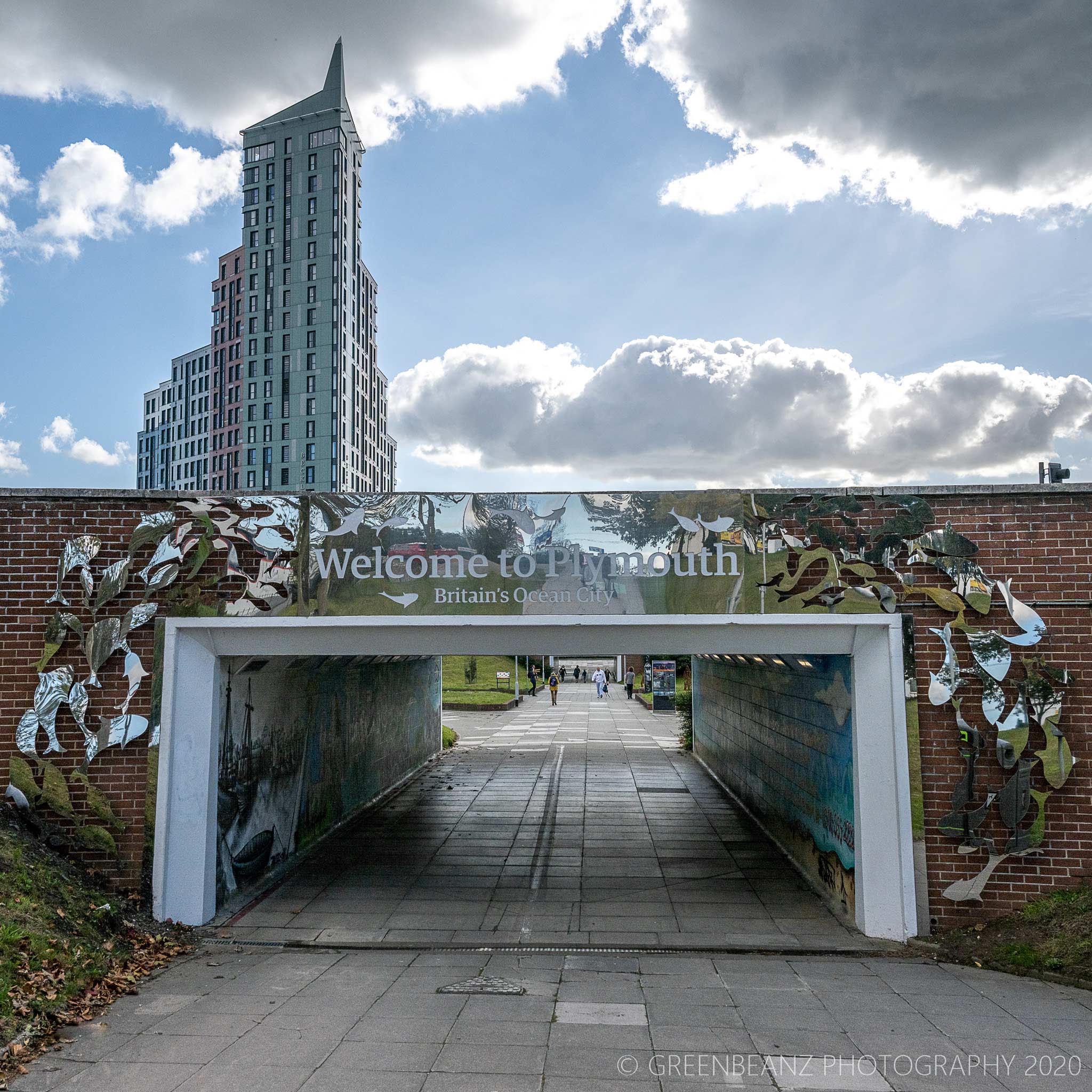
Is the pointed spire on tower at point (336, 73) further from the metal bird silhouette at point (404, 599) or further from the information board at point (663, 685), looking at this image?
the metal bird silhouette at point (404, 599)

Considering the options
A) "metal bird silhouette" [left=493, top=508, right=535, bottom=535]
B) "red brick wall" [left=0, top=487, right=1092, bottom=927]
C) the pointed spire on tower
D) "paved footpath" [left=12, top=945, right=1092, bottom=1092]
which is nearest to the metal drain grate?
"paved footpath" [left=12, top=945, right=1092, bottom=1092]

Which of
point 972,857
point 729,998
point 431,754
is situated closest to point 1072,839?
point 972,857

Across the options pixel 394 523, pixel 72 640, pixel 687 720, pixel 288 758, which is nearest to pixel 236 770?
pixel 288 758

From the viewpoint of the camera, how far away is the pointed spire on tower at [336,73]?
263 feet

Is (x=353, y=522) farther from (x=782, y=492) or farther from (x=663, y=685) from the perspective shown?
(x=663, y=685)

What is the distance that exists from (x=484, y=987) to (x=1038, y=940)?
4946mm

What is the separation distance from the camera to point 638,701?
4241 cm

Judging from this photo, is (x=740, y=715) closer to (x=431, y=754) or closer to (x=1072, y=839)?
(x=1072, y=839)

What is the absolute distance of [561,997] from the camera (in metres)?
6.93

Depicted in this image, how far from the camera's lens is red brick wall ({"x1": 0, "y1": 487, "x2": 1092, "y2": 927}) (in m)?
8.34

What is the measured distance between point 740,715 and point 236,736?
357 inches

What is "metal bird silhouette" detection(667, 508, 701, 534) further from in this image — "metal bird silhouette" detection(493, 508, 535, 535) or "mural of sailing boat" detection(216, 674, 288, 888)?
"mural of sailing boat" detection(216, 674, 288, 888)

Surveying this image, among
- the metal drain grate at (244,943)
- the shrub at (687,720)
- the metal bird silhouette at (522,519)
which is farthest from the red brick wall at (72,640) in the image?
the shrub at (687,720)

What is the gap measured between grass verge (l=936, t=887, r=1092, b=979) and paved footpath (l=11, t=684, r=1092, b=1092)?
9.8 inches
